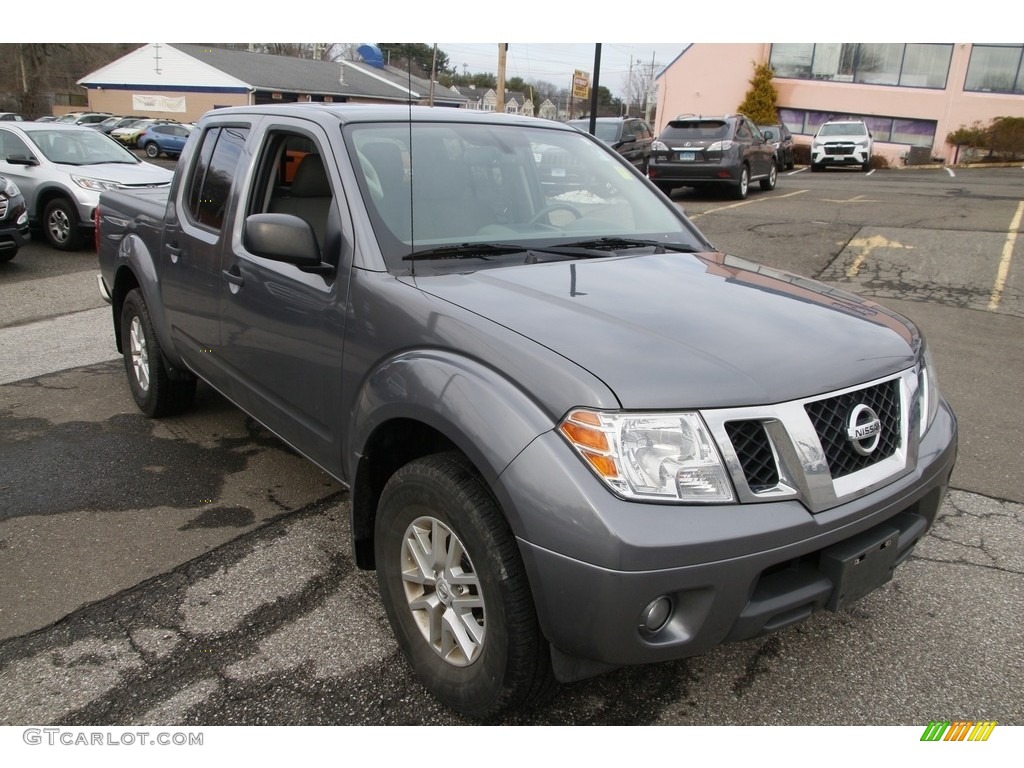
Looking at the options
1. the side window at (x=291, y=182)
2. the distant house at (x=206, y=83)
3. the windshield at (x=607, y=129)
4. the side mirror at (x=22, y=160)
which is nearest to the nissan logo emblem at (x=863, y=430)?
the side window at (x=291, y=182)

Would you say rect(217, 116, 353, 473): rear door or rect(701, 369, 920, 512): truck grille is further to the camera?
rect(217, 116, 353, 473): rear door

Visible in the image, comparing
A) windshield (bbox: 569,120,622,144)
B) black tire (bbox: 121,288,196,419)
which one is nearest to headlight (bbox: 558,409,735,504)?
black tire (bbox: 121,288,196,419)

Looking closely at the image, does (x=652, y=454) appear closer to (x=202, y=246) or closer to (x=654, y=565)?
(x=654, y=565)

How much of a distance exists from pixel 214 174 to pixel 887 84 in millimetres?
35603

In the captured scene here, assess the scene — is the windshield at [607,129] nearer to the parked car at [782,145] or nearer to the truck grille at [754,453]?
the parked car at [782,145]

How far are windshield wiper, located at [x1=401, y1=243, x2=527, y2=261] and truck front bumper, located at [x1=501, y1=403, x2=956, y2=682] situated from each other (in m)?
1.10

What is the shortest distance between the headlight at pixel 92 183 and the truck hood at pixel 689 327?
34.1 feet

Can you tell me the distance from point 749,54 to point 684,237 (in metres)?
35.3

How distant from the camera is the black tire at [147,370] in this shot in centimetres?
469

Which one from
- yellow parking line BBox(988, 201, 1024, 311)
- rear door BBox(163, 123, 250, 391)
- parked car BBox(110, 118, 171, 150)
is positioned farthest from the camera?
parked car BBox(110, 118, 171, 150)

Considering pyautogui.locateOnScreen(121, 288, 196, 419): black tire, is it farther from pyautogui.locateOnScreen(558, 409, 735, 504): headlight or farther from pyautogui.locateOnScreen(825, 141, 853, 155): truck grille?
pyautogui.locateOnScreen(825, 141, 853, 155): truck grille

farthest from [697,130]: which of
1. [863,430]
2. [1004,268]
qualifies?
[863,430]

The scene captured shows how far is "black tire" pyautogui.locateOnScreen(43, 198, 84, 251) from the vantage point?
37.0ft

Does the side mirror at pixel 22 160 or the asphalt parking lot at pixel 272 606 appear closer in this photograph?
the asphalt parking lot at pixel 272 606
